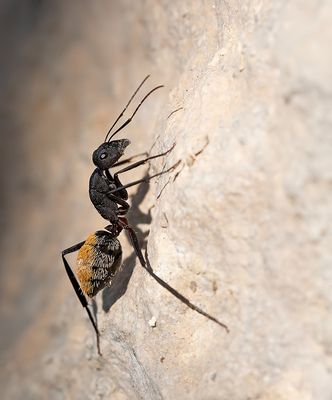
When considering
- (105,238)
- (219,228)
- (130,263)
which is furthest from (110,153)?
(219,228)

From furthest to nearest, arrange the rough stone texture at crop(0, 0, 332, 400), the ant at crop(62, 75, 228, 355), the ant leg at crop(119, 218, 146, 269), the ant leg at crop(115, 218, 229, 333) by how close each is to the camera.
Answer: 1. the ant at crop(62, 75, 228, 355)
2. the ant leg at crop(119, 218, 146, 269)
3. the ant leg at crop(115, 218, 229, 333)
4. the rough stone texture at crop(0, 0, 332, 400)

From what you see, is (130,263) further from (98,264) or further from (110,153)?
(110,153)

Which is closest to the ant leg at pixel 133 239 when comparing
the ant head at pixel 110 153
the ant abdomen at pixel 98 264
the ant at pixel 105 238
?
the ant at pixel 105 238

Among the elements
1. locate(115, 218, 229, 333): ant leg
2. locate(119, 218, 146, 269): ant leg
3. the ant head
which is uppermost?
the ant head

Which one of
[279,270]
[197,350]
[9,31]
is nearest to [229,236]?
[279,270]

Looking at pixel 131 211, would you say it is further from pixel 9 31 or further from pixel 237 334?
pixel 9 31

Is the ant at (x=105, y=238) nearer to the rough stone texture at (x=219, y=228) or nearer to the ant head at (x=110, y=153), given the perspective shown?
the ant head at (x=110, y=153)

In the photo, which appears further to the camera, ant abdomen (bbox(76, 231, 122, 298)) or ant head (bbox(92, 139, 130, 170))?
ant head (bbox(92, 139, 130, 170))

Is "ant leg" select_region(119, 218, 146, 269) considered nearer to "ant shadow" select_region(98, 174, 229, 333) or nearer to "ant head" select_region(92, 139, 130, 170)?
"ant shadow" select_region(98, 174, 229, 333)

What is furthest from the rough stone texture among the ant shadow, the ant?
the ant
